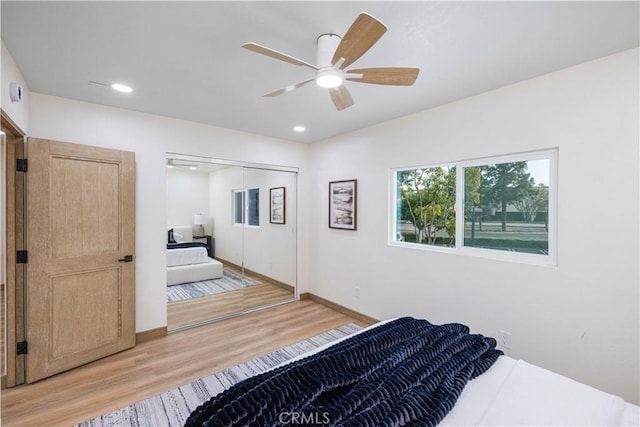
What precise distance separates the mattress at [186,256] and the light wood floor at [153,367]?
3.13 ft

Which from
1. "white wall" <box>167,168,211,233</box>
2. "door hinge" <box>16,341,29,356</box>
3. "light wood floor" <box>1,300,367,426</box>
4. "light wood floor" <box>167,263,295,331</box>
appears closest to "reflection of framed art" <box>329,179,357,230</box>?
"light wood floor" <box>1,300,367,426</box>

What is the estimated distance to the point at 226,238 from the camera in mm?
4129

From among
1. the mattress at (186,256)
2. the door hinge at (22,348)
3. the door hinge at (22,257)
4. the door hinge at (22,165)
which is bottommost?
the door hinge at (22,348)

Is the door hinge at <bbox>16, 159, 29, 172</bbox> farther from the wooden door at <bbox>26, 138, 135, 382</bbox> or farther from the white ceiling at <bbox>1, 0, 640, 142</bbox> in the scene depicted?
the white ceiling at <bbox>1, 0, 640, 142</bbox>

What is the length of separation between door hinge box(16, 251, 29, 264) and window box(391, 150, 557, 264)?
11.3 ft

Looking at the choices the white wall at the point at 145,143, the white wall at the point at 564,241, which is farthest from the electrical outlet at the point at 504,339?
the white wall at the point at 145,143

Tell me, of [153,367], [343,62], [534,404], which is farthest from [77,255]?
[534,404]

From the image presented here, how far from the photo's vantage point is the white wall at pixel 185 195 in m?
3.43

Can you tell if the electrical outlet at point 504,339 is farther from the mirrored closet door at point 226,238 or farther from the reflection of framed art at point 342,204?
the mirrored closet door at point 226,238

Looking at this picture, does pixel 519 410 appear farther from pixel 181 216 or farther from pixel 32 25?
pixel 181 216

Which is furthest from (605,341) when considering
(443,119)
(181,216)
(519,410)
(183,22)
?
(181,216)

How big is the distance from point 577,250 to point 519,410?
142cm

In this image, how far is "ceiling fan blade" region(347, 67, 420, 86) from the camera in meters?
1.63

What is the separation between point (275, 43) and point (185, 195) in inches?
94.7
